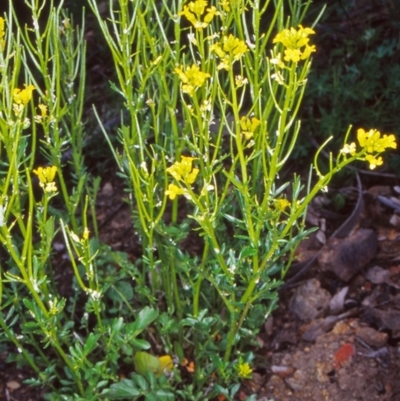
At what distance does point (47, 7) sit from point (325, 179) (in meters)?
2.34

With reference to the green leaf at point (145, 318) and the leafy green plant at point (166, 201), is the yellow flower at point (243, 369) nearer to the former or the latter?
the leafy green plant at point (166, 201)

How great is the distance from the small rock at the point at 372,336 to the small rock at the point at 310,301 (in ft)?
0.63

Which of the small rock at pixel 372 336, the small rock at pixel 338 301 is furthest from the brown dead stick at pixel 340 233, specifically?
the small rock at pixel 372 336

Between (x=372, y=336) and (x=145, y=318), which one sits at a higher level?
(x=145, y=318)

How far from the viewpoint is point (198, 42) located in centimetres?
187

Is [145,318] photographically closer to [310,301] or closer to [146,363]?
[146,363]

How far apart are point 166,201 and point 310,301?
799 mm

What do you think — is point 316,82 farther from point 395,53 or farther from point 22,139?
point 22,139

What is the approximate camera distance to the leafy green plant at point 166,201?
1755mm

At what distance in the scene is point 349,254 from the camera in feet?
9.13

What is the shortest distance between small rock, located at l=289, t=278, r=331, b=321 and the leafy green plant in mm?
271

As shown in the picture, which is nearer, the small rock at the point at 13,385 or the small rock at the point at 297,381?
the small rock at the point at 297,381

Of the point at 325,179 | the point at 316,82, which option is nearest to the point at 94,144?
the point at 316,82

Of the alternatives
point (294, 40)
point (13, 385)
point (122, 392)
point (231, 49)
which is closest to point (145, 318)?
point (122, 392)
